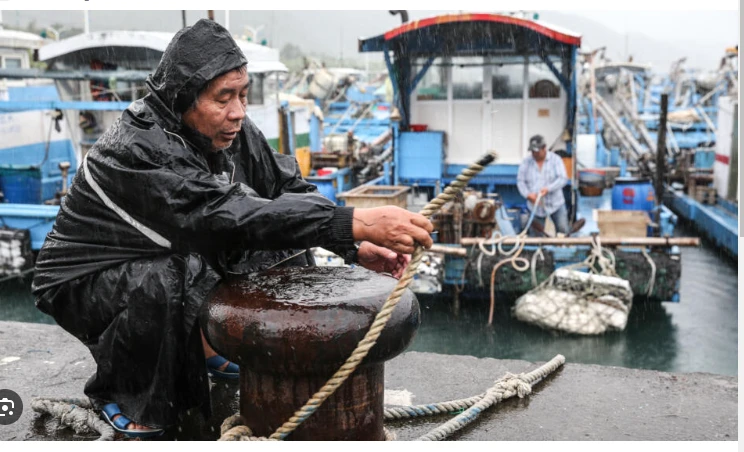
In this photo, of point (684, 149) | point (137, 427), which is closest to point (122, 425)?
point (137, 427)

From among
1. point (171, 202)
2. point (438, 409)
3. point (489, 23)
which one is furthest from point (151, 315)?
point (489, 23)

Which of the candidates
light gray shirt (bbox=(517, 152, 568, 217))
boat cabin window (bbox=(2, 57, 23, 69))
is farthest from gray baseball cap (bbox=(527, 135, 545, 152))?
boat cabin window (bbox=(2, 57, 23, 69))

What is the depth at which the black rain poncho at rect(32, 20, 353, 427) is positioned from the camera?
2350 mm

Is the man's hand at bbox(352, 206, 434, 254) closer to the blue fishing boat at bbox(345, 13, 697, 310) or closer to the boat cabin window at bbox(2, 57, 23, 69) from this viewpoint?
the blue fishing boat at bbox(345, 13, 697, 310)

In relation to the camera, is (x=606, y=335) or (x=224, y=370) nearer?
(x=224, y=370)

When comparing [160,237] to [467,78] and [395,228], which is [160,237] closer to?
[395,228]

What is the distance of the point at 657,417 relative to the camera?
3145 mm

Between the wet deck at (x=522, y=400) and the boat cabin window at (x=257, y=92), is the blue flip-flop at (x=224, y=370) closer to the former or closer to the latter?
the wet deck at (x=522, y=400)

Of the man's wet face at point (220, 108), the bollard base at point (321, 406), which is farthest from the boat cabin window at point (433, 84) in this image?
the bollard base at point (321, 406)

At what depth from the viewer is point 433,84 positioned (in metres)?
12.8

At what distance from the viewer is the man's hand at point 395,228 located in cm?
223

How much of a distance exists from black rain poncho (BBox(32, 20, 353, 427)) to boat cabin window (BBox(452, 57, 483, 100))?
9950 mm

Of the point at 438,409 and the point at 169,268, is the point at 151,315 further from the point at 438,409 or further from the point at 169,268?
the point at 438,409

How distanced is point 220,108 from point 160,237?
0.48 metres
